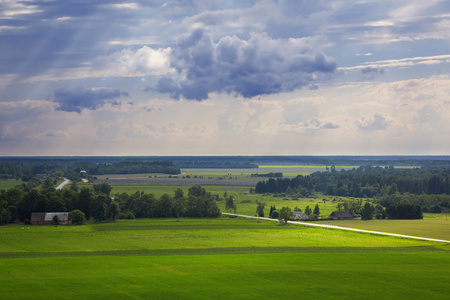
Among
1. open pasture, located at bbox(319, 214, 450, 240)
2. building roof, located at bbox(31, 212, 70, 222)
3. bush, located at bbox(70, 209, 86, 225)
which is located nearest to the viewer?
open pasture, located at bbox(319, 214, 450, 240)

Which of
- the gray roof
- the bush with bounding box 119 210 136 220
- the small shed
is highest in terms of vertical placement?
the gray roof

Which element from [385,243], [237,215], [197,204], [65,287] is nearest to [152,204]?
[197,204]

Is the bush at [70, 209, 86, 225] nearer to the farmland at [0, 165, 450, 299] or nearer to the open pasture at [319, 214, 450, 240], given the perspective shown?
the farmland at [0, 165, 450, 299]

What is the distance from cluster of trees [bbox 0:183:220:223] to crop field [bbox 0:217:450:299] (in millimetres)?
11521

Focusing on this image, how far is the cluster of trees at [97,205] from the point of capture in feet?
339

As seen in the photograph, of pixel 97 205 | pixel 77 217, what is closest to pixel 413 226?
pixel 97 205

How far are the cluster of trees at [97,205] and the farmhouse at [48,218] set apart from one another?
2.44 m

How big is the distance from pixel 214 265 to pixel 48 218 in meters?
54.2

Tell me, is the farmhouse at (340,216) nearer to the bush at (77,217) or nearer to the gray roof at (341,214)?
the gray roof at (341,214)

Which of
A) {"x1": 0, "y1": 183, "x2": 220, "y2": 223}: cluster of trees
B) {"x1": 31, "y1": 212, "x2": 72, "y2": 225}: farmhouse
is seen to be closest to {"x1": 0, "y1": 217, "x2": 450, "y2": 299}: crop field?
{"x1": 31, "y1": 212, "x2": 72, "y2": 225}: farmhouse

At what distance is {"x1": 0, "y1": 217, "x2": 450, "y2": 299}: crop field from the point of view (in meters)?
46.0

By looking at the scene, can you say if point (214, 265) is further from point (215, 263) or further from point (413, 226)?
point (413, 226)

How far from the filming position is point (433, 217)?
126125mm

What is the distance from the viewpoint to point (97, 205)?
352ft
